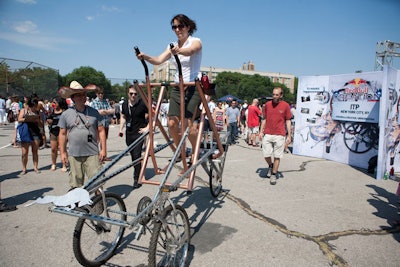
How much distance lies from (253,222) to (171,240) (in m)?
1.79

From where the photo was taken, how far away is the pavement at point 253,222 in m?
3.20

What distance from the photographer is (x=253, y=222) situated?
416 centimetres

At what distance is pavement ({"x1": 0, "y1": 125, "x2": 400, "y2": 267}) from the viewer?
10.5 feet

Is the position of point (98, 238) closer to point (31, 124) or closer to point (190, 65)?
point (190, 65)

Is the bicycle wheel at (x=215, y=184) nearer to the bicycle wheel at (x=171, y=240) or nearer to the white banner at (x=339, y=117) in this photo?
the bicycle wheel at (x=171, y=240)

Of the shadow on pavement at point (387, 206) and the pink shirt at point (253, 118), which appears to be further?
the pink shirt at point (253, 118)

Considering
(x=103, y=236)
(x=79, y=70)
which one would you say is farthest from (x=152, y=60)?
(x=79, y=70)

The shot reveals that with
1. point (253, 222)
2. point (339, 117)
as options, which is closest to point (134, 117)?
point (253, 222)

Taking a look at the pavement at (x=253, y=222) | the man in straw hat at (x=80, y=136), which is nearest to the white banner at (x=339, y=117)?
the pavement at (x=253, y=222)

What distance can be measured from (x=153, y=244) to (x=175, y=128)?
1.62 m

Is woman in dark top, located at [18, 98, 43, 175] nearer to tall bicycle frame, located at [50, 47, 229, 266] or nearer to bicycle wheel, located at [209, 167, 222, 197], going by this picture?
tall bicycle frame, located at [50, 47, 229, 266]

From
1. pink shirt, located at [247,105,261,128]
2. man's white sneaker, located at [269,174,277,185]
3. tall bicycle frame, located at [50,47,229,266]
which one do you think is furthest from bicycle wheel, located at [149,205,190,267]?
pink shirt, located at [247,105,261,128]

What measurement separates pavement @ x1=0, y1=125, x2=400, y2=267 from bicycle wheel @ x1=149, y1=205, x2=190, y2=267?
217mm

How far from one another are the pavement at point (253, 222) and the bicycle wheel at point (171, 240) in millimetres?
217
